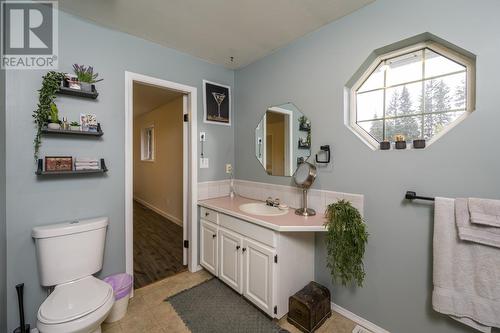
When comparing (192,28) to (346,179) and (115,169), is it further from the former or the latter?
(346,179)

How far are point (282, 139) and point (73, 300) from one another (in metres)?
2.15

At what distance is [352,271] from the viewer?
1.62m

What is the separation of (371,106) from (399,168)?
1.84 ft

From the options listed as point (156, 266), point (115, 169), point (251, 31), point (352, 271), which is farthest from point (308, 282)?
point (251, 31)

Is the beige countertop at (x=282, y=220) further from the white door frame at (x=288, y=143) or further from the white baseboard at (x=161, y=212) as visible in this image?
the white baseboard at (x=161, y=212)

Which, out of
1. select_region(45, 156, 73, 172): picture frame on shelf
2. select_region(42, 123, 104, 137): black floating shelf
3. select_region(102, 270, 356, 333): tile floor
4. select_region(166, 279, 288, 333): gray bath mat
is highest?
select_region(42, 123, 104, 137): black floating shelf

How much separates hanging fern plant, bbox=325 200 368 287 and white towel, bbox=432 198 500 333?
0.42 m

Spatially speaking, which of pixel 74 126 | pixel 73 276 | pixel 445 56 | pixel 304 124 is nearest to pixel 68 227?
pixel 73 276

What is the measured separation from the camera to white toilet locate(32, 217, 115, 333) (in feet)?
4.20

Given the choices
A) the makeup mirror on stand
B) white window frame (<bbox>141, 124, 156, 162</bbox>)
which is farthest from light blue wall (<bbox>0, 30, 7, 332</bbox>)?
white window frame (<bbox>141, 124, 156, 162</bbox>)

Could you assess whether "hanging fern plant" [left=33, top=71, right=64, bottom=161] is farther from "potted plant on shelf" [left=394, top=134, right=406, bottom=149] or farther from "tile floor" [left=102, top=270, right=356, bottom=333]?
"potted plant on shelf" [left=394, top=134, right=406, bottom=149]

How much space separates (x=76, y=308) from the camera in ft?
4.43

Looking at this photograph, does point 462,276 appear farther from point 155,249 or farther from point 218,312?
point 155,249

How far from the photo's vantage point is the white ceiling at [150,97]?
3678 mm
